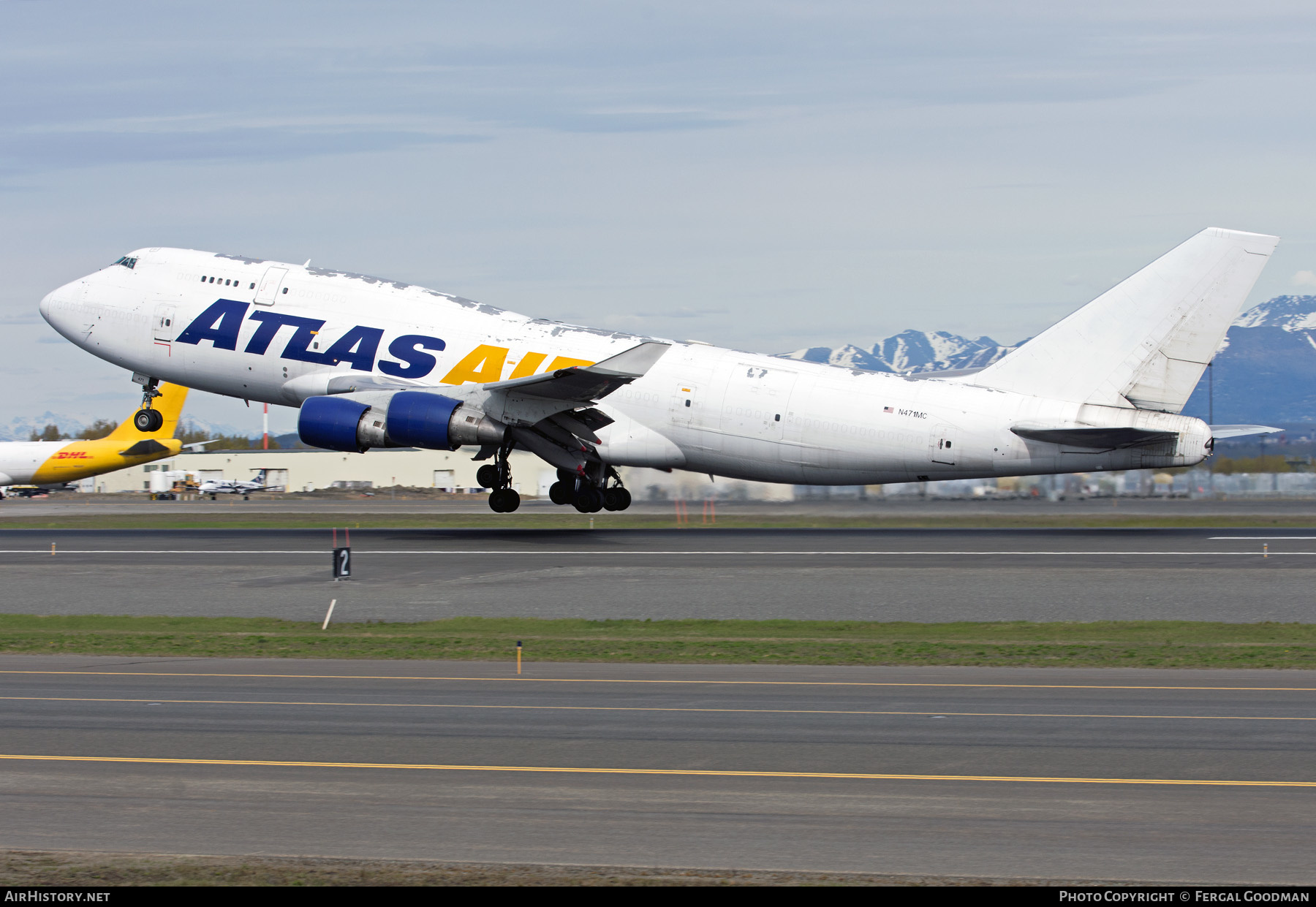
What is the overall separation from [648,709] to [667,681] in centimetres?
266

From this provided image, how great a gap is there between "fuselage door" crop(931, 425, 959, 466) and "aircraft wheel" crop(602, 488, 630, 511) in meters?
11.3

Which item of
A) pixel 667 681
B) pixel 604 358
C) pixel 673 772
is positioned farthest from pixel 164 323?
pixel 673 772

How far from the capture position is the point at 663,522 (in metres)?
55.5

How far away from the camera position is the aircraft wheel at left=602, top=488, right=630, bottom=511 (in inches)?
1711

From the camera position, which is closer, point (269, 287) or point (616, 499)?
point (269, 287)

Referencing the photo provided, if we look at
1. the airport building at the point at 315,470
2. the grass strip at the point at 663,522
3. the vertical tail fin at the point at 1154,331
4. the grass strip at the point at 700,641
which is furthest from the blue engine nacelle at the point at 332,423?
the airport building at the point at 315,470

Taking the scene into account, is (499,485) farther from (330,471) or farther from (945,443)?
(330,471)

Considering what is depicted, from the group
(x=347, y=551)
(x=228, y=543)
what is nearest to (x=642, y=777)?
(x=347, y=551)

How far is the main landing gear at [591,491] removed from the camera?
42500mm

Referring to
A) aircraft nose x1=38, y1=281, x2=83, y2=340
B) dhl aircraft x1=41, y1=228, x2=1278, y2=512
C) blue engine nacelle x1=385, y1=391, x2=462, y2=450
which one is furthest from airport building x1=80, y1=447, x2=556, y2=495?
blue engine nacelle x1=385, y1=391, x2=462, y2=450

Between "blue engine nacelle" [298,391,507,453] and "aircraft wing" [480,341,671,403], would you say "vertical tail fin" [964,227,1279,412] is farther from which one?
"blue engine nacelle" [298,391,507,453]

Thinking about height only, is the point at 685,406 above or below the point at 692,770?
above

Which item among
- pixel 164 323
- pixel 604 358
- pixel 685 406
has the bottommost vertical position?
pixel 685 406

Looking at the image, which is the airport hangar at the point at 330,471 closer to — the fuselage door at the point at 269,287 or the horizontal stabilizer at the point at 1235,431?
the fuselage door at the point at 269,287
